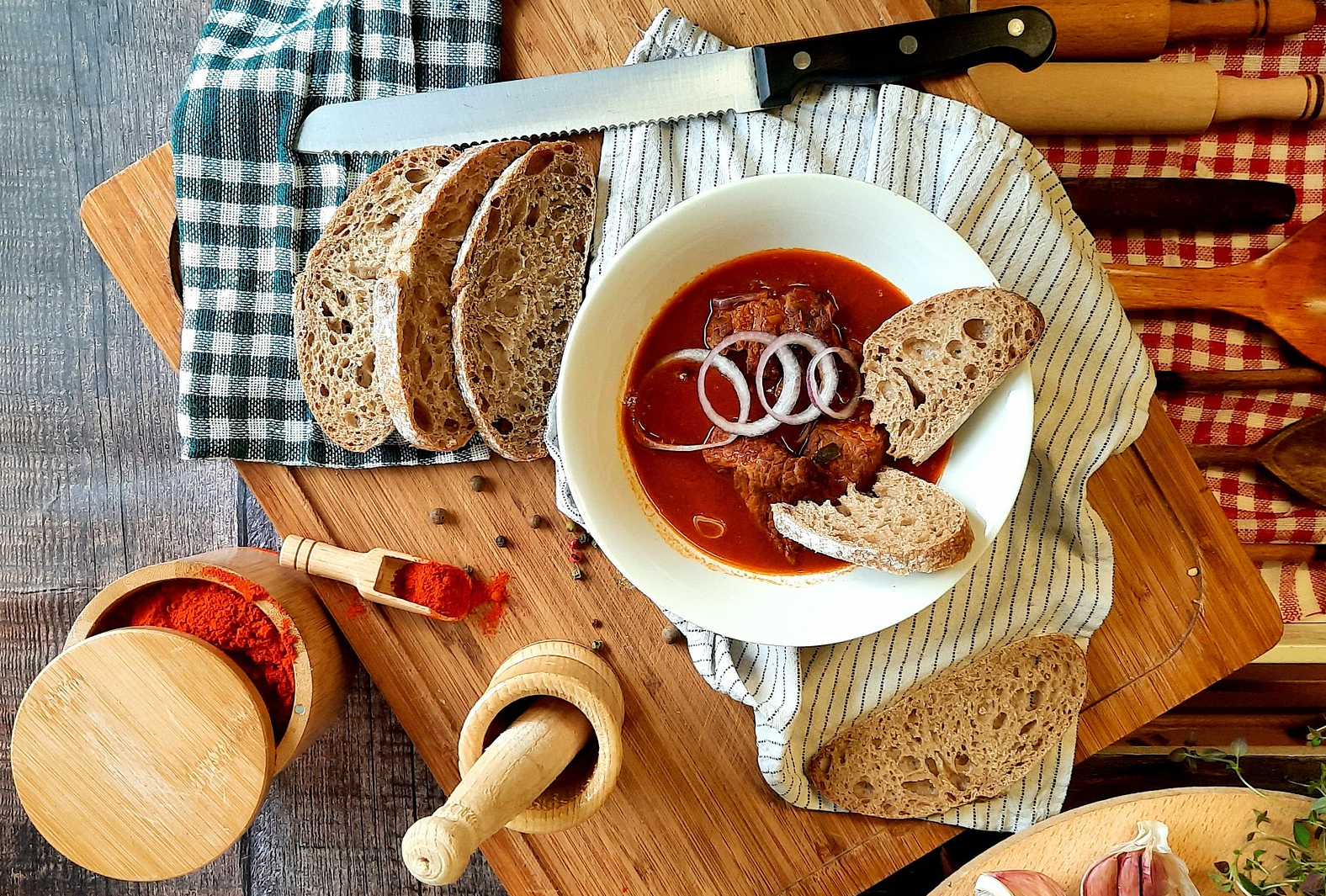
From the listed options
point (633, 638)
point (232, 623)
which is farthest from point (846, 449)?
point (232, 623)

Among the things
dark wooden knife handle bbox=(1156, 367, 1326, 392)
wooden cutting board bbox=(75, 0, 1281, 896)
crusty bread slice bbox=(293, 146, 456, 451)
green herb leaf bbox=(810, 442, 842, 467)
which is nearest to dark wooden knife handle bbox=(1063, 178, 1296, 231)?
dark wooden knife handle bbox=(1156, 367, 1326, 392)

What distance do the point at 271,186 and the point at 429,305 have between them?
0.58m

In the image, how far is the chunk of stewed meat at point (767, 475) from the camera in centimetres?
210

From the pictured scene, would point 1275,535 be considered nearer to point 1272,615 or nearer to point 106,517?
point 1272,615

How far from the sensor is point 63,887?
A: 3148 millimetres

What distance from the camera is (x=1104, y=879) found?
2.24m

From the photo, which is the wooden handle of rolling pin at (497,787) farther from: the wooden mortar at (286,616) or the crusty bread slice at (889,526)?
the crusty bread slice at (889,526)

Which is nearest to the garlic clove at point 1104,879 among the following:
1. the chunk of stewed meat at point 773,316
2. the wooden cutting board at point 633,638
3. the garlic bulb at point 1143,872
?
the garlic bulb at point 1143,872

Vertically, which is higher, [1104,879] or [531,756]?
[531,756]

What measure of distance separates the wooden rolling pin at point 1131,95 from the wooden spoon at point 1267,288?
39 centimetres

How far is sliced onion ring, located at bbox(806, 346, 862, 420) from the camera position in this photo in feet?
6.89

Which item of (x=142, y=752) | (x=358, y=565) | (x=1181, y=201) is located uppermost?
(x=1181, y=201)

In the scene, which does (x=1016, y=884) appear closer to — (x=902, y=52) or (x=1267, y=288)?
(x=1267, y=288)

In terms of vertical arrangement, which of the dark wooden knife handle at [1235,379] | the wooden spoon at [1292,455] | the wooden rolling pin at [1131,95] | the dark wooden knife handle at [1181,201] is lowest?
the wooden spoon at [1292,455]
